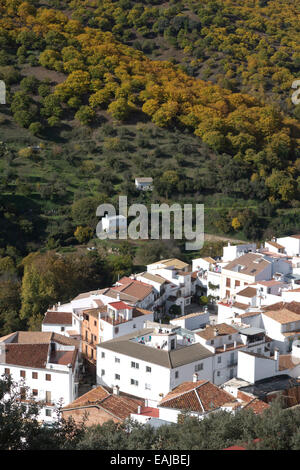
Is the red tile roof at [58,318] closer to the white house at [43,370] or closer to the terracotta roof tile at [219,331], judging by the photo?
the white house at [43,370]

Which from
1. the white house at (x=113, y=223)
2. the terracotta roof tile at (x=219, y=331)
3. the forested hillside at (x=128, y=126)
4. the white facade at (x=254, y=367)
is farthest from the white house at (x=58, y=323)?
the white house at (x=113, y=223)

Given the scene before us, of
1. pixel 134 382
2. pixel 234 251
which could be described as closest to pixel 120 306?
pixel 134 382

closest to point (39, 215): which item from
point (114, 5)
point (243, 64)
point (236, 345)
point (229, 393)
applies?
point (236, 345)

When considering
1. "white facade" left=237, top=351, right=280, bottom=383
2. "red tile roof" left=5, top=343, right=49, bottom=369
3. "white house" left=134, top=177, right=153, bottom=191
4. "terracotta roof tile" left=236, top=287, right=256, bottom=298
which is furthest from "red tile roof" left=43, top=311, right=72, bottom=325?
"white house" left=134, top=177, right=153, bottom=191

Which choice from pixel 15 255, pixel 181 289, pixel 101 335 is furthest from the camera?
pixel 15 255

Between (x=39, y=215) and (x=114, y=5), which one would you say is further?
(x=114, y=5)

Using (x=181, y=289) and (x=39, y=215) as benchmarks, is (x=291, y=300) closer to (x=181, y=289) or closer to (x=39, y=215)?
(x=181, y=289)
